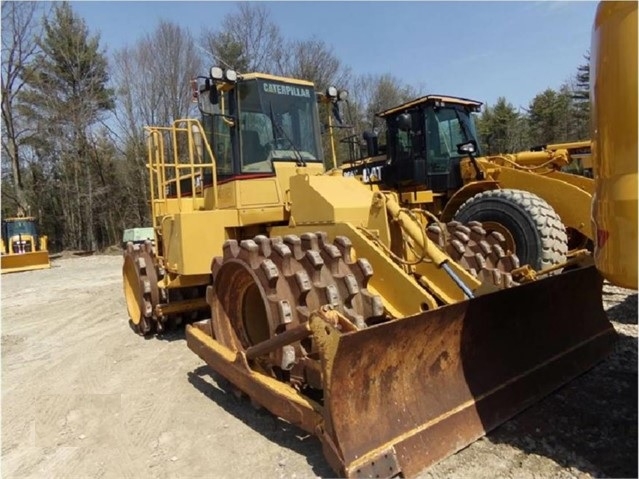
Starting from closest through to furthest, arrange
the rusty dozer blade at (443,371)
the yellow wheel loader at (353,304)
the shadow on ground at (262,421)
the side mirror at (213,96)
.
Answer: the rusty dozer blade at (443,371), the yellow wheel loader at (353,304), the shadow on ground at (262,421), the side mirror at (213,96)

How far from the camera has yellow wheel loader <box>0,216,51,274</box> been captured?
54.3 ft

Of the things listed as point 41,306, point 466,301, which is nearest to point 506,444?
point 466,301

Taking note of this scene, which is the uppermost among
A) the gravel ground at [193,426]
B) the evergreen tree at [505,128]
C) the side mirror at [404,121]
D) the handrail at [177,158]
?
the evergreen tree at [505,128]

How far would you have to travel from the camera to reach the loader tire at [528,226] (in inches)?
231

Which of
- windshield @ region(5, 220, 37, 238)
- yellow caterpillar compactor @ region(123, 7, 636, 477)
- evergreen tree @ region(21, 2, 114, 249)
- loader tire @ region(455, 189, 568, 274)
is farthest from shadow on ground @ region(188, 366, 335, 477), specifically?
evergreen tree @ region(21, 2, 114, 249)

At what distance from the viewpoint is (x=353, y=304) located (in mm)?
3648

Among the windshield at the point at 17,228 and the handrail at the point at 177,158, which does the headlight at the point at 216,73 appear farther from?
the windshield at the point at 17,228

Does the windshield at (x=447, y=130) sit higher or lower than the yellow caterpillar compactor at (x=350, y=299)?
higher

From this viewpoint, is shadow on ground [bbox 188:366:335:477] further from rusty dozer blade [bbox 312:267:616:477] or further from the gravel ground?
rusty dozer blade [bbox 312:267:616:477]

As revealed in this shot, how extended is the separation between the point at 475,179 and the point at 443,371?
17.2 ft

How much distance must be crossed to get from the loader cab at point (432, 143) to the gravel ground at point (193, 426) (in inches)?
136

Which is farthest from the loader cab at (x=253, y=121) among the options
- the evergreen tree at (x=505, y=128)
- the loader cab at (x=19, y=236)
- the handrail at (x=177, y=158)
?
the evergreen tree at (x=505, y=128)

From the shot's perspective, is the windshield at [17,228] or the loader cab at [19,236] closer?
the loader cab at [19,236]

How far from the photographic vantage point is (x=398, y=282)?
3.81 metres
